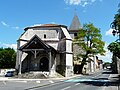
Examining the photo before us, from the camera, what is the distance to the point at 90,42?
5578 centimetres

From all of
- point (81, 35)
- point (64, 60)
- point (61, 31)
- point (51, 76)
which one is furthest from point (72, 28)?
point (51, 76)

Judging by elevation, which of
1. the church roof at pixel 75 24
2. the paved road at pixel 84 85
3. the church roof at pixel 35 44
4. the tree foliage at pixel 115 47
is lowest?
the paved road at pixel 84 85

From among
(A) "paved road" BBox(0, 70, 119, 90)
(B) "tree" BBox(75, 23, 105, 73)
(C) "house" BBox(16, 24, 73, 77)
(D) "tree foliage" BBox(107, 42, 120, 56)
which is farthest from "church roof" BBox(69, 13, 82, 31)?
(D) "tree foliage" BBox(107, 42, 120, 56)

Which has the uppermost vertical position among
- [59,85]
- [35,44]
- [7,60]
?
[35,44]

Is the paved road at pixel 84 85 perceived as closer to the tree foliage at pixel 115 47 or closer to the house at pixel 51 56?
the tree foliage at pixel 115 47

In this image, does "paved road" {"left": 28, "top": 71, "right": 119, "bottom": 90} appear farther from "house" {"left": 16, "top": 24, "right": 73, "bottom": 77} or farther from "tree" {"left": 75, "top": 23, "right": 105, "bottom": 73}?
"tree" {"left": 75, "top": 23, "right": 105, "bottom": 73}

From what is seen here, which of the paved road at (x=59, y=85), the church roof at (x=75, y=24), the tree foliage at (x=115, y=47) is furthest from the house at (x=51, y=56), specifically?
the tree foliage at (x=115, y=47)

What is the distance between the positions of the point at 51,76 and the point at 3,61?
4708 cm

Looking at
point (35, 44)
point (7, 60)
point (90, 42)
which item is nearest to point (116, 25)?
point (35, 44)

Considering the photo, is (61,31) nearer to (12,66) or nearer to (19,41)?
(19,41)

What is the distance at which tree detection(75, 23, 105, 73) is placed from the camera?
181ft

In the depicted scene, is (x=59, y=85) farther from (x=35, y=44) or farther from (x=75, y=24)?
(x=75, y=24)

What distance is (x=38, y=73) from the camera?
136 ft

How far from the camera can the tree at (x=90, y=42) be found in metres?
55.1
